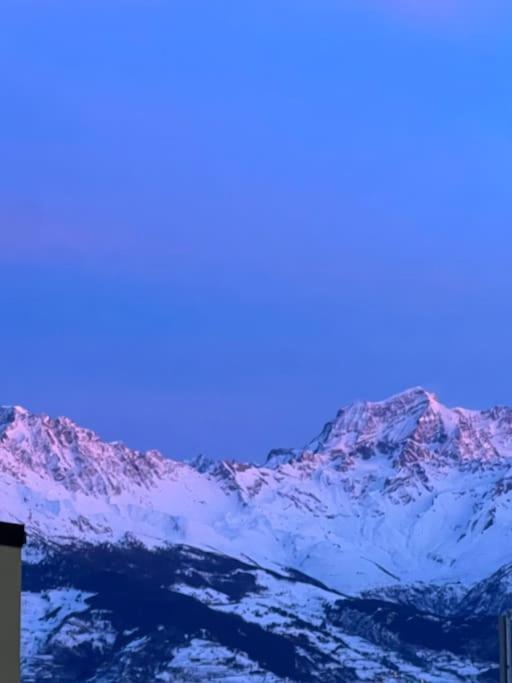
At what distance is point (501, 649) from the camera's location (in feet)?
111

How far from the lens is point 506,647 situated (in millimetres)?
33688

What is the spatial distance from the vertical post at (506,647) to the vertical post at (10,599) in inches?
367

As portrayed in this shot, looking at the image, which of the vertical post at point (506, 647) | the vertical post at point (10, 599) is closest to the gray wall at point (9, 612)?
the vertical post at point (10, 599)

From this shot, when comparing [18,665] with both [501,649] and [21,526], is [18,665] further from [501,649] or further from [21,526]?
[501,649]

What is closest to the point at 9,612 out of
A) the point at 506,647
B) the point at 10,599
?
the point at 10,599

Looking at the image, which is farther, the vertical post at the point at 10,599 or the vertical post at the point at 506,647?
the vertical post at the point at 506,647

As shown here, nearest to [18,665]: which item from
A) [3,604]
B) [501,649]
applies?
[3,604]

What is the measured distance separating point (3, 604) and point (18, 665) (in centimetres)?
111

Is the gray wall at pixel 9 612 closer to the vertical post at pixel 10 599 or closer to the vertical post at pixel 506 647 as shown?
the vertical post at pixel 10 599

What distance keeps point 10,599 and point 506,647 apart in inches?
408

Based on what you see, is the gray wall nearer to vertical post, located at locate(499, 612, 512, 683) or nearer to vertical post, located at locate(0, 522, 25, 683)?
vertical post, located at locate(0, 522, 25, 683)

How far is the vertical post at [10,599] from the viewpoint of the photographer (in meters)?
27.1

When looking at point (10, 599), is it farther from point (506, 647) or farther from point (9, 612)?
point (506, 647)

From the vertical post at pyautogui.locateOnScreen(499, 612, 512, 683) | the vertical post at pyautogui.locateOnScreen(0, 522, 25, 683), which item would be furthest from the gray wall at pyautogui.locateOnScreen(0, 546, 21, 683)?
the vertical post at pyautogui.locateOnScreen(499, 612, 512, 683)
